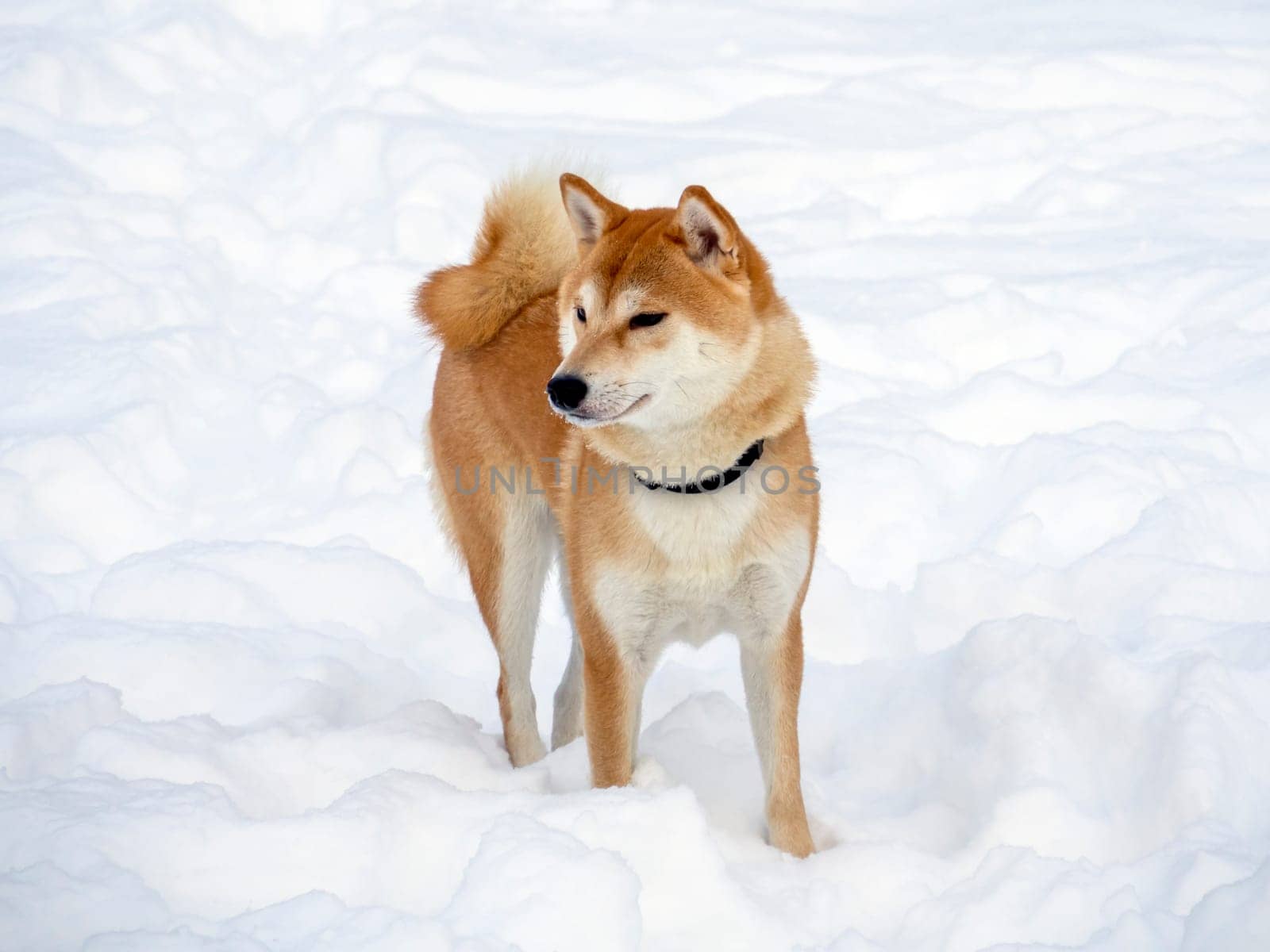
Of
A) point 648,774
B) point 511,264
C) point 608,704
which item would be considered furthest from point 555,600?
point 608,704

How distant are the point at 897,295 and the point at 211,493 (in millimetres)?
3512

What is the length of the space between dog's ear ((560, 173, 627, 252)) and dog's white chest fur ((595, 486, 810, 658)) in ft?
2.31

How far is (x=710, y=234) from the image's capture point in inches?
108

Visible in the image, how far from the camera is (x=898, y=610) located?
4109 mm

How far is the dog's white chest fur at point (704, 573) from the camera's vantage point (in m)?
2.76

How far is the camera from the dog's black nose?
2523mm

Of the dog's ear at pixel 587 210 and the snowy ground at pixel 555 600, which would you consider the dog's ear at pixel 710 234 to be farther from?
the snowy ground at pixel 555 600

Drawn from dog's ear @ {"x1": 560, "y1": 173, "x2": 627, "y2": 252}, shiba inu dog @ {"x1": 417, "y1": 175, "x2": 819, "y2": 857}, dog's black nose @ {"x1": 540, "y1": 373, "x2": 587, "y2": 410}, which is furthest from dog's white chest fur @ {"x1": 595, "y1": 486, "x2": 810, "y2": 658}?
dog's ear @ {"x1": 560, "y1": 173, "x2": 627, "y2": 252}

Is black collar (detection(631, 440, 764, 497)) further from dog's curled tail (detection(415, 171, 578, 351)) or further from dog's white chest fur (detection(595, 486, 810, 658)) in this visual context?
dog's curled tail (detection(415, 171, 578, 351))

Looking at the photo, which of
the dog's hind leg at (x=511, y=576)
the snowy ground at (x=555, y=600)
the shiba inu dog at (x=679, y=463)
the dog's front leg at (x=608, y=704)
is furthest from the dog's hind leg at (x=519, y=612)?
the dog's front leg at (x=608, y=704)

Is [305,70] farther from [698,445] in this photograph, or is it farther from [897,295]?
[698,445]

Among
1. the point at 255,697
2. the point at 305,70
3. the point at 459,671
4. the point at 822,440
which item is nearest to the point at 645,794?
the point at 255,697

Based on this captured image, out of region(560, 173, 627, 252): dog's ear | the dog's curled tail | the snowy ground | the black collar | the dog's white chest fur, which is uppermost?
region(560, 173, 627, 252): dog's ear

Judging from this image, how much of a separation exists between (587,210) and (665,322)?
479 millimetres
